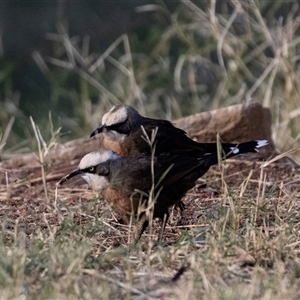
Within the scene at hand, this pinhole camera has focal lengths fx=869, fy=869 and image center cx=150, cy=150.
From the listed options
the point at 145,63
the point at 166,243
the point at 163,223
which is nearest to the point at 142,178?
the point at 163,223

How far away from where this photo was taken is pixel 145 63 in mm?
9297

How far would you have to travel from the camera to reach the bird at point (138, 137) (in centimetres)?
562

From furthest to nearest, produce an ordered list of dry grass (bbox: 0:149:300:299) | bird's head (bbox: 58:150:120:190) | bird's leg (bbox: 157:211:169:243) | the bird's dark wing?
1. the bird's dark wing
2. bird's head (bbox: 58:150:120:190)
3. bird's leg (bbox: 157:211:169:243)
4. dry grass (bbox: 0:149:300:299)

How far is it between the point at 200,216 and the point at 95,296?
172cm

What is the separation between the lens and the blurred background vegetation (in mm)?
7773

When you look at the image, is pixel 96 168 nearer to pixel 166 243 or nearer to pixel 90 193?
pixel 166 243

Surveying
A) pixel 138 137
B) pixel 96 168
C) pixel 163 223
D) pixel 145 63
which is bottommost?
pixel 145 63

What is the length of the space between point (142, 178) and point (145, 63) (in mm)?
4610

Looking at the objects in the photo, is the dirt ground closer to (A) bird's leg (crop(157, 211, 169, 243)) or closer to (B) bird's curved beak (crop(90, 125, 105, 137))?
(A) bird's leg (crop(157, 211, 169, 243))

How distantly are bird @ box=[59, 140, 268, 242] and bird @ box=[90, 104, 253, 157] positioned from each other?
1.72 ft

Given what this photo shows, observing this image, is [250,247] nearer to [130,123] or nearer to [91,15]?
[130,123]

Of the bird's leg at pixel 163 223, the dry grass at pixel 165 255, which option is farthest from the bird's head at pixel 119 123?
the bird's leg at pixel 163 223

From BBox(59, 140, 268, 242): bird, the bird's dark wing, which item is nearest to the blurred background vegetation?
the bird's dark wing

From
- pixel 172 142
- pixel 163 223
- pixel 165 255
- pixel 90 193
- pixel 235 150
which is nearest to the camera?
pixel 165 255
